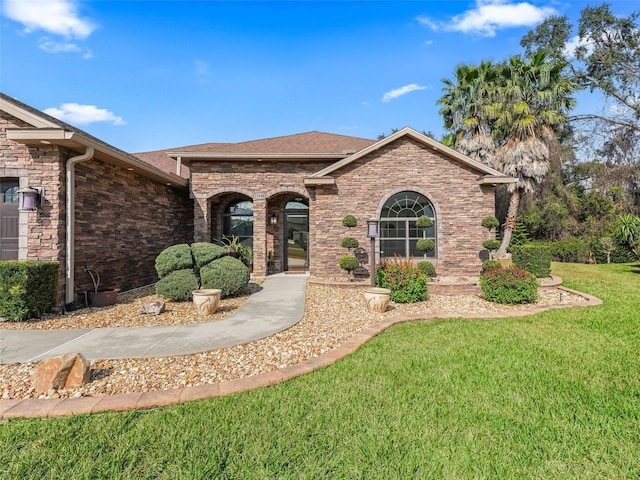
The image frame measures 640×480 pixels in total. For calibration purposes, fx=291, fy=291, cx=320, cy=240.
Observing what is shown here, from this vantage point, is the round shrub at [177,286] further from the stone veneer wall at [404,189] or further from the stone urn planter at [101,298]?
the stone veneer wall at [404,189]

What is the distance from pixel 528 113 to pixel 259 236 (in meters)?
15.5

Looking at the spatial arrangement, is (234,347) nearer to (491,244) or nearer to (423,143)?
(491,244)

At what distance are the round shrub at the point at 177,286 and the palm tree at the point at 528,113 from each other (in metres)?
15.5

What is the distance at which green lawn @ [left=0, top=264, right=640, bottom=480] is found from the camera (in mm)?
2139

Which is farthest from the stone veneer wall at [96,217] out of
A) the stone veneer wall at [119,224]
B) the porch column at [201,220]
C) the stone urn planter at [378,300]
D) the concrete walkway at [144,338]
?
the stone urn planter at [378,300]

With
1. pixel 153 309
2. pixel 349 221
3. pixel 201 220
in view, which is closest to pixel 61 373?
pixel 153 309

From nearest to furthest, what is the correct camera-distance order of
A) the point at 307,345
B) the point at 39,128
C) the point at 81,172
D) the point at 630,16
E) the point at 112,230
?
the point at 307,345 < the point at 39,128 < the point at 81,172 < the point at 112,230 < the point at 630,16

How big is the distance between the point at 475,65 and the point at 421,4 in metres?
9.93

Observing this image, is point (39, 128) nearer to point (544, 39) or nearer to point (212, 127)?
point (212, 127)

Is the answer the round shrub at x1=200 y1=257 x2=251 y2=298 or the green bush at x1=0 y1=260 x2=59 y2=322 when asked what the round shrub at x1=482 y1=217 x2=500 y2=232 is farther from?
the green bush at x1=0 y1=260 x2=59 y2=322

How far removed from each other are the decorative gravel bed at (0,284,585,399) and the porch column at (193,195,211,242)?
3613 mm

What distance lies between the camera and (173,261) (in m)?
7.36

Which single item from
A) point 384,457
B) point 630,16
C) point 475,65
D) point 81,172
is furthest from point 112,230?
point 630,16

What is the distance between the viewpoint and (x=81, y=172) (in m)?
6.99
